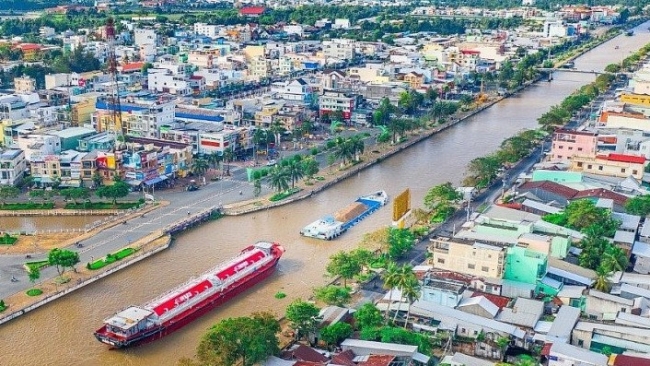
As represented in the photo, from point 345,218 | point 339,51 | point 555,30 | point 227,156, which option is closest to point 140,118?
point 227,156

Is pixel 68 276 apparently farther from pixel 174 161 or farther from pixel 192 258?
pixel 174 161

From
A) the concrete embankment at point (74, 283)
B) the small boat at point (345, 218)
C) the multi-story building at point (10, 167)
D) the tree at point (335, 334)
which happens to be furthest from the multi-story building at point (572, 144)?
the multi-story building at point (10, 167)

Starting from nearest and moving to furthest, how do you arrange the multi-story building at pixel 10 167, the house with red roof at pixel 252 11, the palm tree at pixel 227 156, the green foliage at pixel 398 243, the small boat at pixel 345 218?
the green foliage at pixel 398 243 < the small boat at pixel 345 218 < the multi-story building at pixel 10 167 < the palm tree at pixel 227 156 < the house with red roof at pixel 252 11

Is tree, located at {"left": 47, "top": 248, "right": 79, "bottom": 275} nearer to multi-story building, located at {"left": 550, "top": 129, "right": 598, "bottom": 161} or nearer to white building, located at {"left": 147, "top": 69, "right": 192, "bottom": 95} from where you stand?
multi-story building, located at {"left": 550, "top": 129, "right": 598, "bottom": 161}

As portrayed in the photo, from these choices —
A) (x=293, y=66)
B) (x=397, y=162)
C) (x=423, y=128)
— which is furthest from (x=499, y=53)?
(x=397, y=162)

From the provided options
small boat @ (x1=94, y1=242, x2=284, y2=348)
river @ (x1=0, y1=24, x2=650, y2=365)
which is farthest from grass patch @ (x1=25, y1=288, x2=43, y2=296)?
small boat @ (x1=94, y1=242, x2=284, y2=348)

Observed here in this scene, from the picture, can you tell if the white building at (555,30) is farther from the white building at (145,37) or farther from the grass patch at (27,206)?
the grass patch at (27,206)
